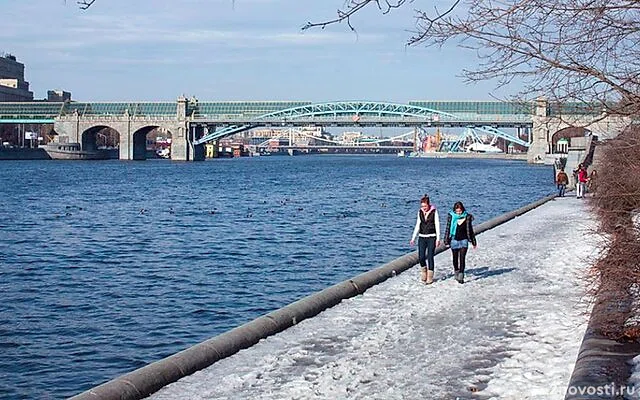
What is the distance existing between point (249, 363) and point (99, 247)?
17.4m

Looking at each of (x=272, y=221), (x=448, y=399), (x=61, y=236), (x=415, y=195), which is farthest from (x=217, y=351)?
(x=415, y=195)

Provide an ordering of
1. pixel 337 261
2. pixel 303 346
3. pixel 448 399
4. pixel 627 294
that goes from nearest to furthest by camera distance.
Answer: pixel 448 399 < pixel 627 294 < pixel 303 346 < pixel 337 261

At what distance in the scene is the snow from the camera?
8.18 meters

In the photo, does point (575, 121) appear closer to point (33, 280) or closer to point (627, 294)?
point (627, 294)

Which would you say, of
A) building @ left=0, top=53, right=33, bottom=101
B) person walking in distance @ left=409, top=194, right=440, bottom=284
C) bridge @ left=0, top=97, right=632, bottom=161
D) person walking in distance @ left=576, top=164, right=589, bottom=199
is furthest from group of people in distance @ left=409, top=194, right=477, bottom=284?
building @ left=0, top=53, right=33, bottom=101

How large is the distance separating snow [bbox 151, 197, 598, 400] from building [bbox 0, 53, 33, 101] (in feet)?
508

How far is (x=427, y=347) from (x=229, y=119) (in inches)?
4688

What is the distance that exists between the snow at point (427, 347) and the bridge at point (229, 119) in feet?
342

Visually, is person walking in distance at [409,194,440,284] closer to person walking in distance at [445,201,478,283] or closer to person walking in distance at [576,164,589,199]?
person walking in distance at [445,201,478,283]

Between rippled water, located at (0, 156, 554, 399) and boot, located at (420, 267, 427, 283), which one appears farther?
Result: boot, located at (420, 267, 427, 283)

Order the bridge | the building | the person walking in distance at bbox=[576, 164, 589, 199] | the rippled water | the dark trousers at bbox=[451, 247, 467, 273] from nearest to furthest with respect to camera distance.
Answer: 1. the rippled water
2. the dark trousers at bbox=[451, 247, 467, 273]
3. the person walking in distance at bbox=[576, 164, 589, 199]
4. the bridge
5. the building

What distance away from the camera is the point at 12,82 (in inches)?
6590

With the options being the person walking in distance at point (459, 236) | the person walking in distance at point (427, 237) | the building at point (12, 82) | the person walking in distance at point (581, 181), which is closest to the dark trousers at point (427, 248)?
the person walking in distance at point (427, 237)

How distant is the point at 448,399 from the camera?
7.77 meters
